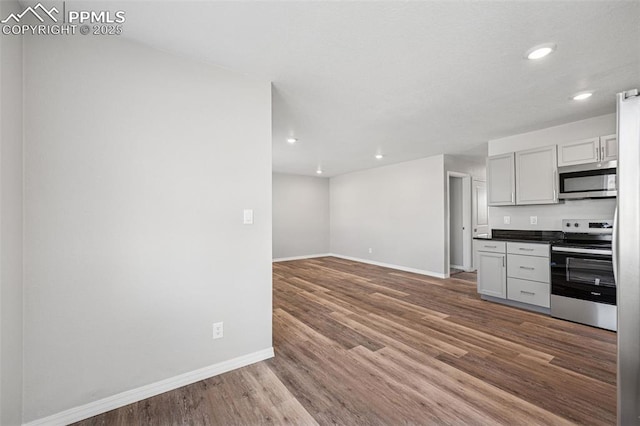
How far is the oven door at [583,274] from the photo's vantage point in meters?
2.78

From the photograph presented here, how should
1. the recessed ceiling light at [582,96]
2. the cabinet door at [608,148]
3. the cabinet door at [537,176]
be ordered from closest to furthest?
1. the recessed ceiling light at [582,96]
2. the cabinet door at [608,148]
3. the cabinet door at [537,176]

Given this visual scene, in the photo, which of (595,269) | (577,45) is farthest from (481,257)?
(577,45)

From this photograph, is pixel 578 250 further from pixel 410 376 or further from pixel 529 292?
pixel 410 376

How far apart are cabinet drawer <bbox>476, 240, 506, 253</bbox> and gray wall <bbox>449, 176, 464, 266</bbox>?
2.35 m

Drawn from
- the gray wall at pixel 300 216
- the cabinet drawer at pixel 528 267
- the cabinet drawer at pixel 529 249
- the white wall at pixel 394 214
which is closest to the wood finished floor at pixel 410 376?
the cabinet drawer at pixel 528 267

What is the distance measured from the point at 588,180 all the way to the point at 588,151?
1.11ft

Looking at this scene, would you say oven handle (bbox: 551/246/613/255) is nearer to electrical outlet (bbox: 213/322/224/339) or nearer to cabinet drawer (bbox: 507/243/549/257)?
cabinet drawer (bbox: 507/243/549/257)

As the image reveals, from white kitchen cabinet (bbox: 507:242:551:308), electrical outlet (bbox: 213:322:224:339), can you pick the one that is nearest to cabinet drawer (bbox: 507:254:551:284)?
white kitchen cabinet (bbox: 507:242:551:308)

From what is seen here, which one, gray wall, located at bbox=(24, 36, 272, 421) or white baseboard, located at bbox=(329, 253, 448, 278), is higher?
gray wall, located at bbox=(24, 36, 272, 421)

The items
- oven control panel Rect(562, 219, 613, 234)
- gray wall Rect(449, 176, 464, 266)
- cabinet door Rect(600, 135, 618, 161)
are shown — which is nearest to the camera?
cabinet door Rect(600, 135, 618, 161)

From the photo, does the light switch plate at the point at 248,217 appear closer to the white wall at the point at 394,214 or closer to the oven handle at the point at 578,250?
the oven handle at the point at 578,250

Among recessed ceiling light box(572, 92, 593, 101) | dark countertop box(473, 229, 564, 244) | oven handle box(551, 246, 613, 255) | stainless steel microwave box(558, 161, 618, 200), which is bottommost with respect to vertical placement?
oven handle box(551, 246, 613, 255)

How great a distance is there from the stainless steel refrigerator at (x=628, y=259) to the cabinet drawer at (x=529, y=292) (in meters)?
2.45

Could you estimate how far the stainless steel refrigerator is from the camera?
45.9 inches
